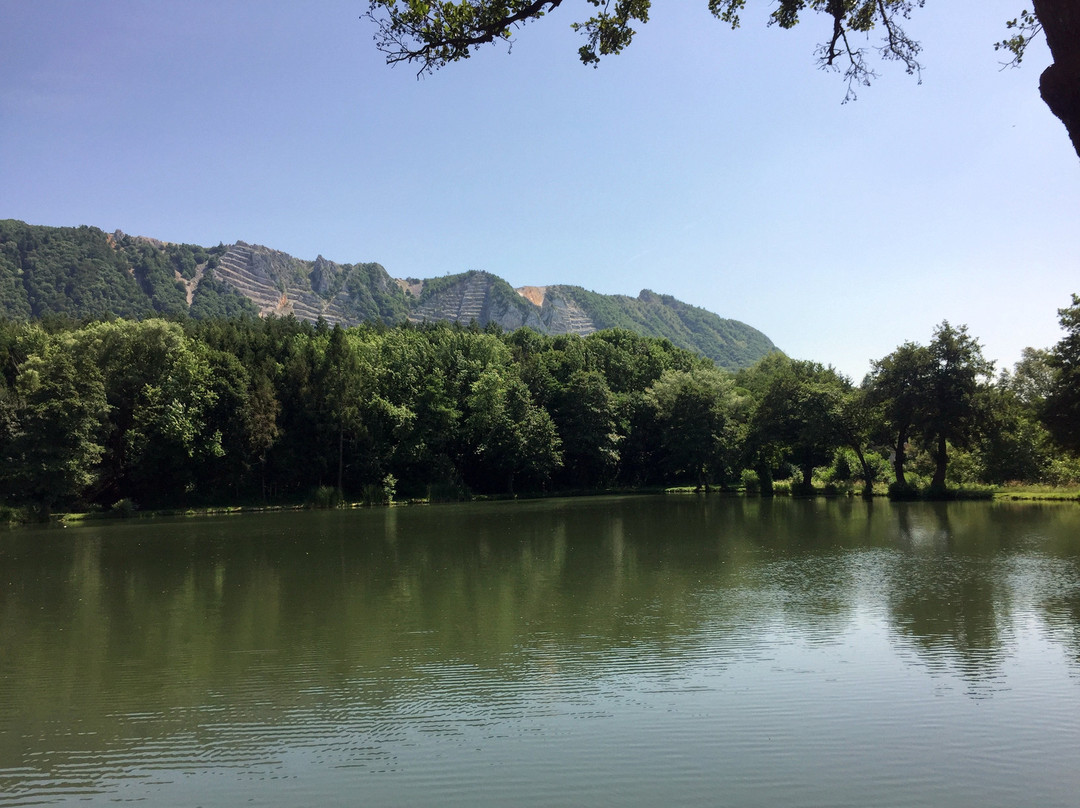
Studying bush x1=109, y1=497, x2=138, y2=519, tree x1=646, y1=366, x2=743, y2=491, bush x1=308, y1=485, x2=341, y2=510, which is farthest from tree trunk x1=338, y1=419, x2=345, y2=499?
tree x1=646, y1=366, x2=743, y2=491

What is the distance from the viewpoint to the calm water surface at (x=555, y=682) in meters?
5.72

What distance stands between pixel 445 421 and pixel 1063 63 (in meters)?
49.1

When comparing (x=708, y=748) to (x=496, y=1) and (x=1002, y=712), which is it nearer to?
(x=1002, y=712)

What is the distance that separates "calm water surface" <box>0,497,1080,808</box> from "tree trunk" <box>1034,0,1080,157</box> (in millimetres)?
4629

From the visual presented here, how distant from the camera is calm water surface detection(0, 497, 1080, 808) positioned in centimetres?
572

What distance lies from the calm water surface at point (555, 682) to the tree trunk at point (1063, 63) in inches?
182

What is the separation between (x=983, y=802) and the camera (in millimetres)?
5250

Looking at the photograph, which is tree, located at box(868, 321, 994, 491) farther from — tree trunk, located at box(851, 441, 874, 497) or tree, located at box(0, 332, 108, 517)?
tree, located at box(0, 332, 108, 517)

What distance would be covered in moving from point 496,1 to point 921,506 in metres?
35.3

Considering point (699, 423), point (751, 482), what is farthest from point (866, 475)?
point (699, 423)

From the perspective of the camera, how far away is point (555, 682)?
26.8ft

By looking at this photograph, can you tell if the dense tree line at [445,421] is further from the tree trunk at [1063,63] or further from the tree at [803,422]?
the tree trunk at [1063,63]

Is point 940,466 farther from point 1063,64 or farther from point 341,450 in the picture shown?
point 1063,64

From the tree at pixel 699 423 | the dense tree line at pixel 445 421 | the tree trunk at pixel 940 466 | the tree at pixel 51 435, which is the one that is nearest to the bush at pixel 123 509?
the dense tree line at pixel 445 421
